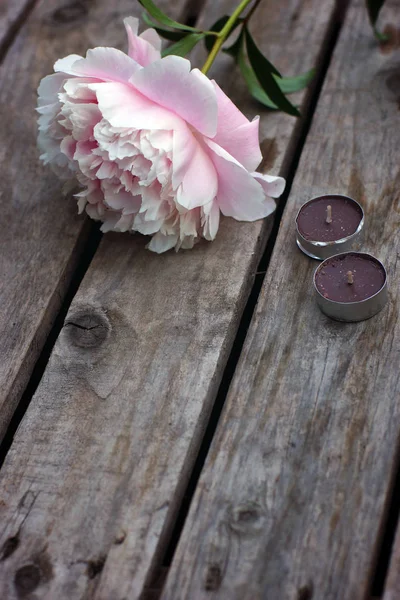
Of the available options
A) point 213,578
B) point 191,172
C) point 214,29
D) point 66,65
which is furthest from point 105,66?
point 213,578

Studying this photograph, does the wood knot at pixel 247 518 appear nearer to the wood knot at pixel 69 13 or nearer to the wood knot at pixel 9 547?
the wood knot at pixel 9 547

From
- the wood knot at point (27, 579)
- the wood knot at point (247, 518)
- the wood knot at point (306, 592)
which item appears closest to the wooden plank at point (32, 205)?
the wood knot at point (27, 579)

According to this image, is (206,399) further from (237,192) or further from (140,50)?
(140,50)

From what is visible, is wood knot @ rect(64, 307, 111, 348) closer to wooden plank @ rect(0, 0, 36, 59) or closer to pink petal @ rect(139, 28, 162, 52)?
pink petal @ rect(139, 28, 162, 52)

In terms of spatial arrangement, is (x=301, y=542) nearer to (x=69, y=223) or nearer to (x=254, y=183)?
(x=254, y=183)

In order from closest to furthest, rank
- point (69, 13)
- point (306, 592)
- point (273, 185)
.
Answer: point (306, 592) → point (273, 185) → point (69, 13)

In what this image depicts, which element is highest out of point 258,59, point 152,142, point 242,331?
point 152,142

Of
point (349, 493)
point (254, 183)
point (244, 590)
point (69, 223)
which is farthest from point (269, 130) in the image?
point (244, 590)
